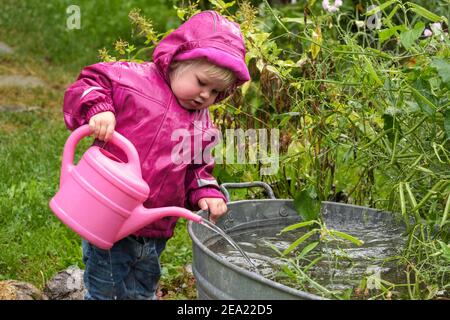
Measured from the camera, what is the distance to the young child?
2.06 meters

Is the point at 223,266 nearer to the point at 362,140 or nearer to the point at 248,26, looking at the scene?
the point at 362,140

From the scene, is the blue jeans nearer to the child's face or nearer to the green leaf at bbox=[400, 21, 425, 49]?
the child's face

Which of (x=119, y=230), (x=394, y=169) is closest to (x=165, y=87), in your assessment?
(x=119, y=230)

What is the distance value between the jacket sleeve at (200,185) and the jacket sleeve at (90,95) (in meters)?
0.36

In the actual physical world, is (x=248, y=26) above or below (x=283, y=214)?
above

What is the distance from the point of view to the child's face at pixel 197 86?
2.07 m

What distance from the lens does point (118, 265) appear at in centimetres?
223

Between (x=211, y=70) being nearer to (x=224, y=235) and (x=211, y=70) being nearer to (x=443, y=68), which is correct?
(x=224, y=235)

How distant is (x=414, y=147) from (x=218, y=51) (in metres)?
0.64

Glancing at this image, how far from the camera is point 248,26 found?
3008mm

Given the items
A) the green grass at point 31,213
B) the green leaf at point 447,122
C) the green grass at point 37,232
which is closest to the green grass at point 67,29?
the green grass at point 31,213

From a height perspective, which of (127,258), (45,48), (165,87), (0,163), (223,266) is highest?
(165,87)
